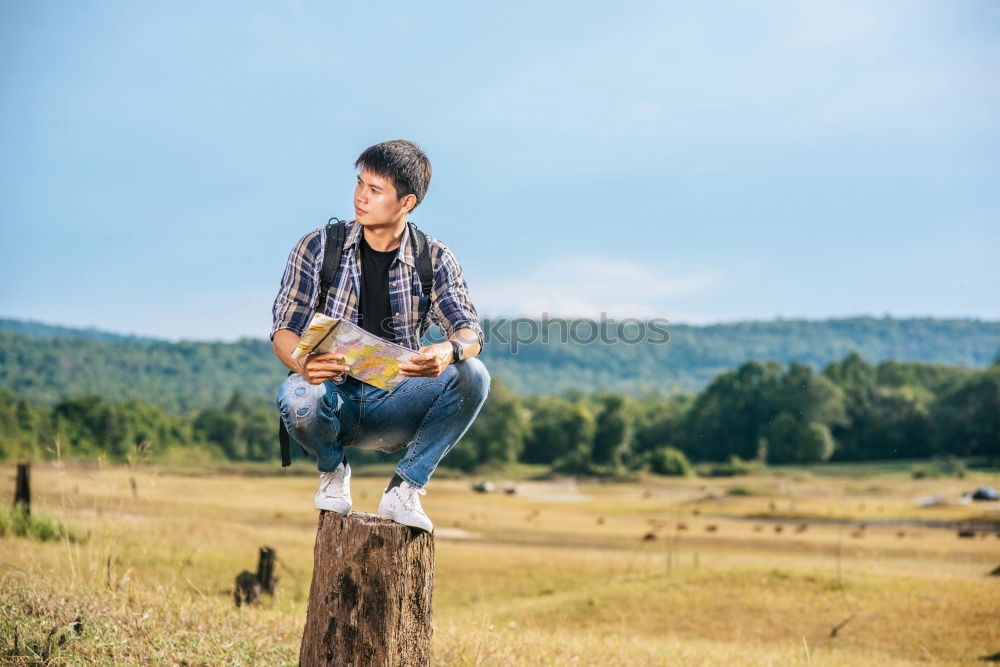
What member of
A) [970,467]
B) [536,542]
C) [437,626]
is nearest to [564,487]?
[970,467]

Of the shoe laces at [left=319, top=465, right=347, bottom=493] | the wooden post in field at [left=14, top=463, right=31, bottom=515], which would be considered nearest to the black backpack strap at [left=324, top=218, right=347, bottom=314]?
the shoe laces at [left=319, top=465, right=347, bottom=493]

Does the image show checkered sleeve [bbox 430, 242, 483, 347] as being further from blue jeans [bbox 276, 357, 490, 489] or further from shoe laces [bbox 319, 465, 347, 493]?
shoe laces [bbox 319, 465, 347, 493]

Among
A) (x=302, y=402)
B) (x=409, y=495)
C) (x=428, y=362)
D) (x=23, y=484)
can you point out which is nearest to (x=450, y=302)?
(x=428, y=362)

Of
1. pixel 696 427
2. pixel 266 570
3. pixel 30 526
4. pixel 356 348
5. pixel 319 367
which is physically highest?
pixel 356 348

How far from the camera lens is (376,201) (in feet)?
20.3

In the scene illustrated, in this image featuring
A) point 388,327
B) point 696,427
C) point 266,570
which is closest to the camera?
point 388,327

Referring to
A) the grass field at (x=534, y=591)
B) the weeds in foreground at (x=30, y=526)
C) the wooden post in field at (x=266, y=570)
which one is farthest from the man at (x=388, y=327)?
the weeds in foreground at (x=30, y=526)

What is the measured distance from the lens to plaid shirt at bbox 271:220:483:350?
6180 mm

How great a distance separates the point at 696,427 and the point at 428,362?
4300 inches

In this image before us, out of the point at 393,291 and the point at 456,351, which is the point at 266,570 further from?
the point at 456,351

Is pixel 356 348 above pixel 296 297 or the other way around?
the other way around

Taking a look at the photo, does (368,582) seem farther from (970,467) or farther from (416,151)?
(970,467)

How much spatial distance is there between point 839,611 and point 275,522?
107ft

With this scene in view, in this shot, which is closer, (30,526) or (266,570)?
(266,570)
